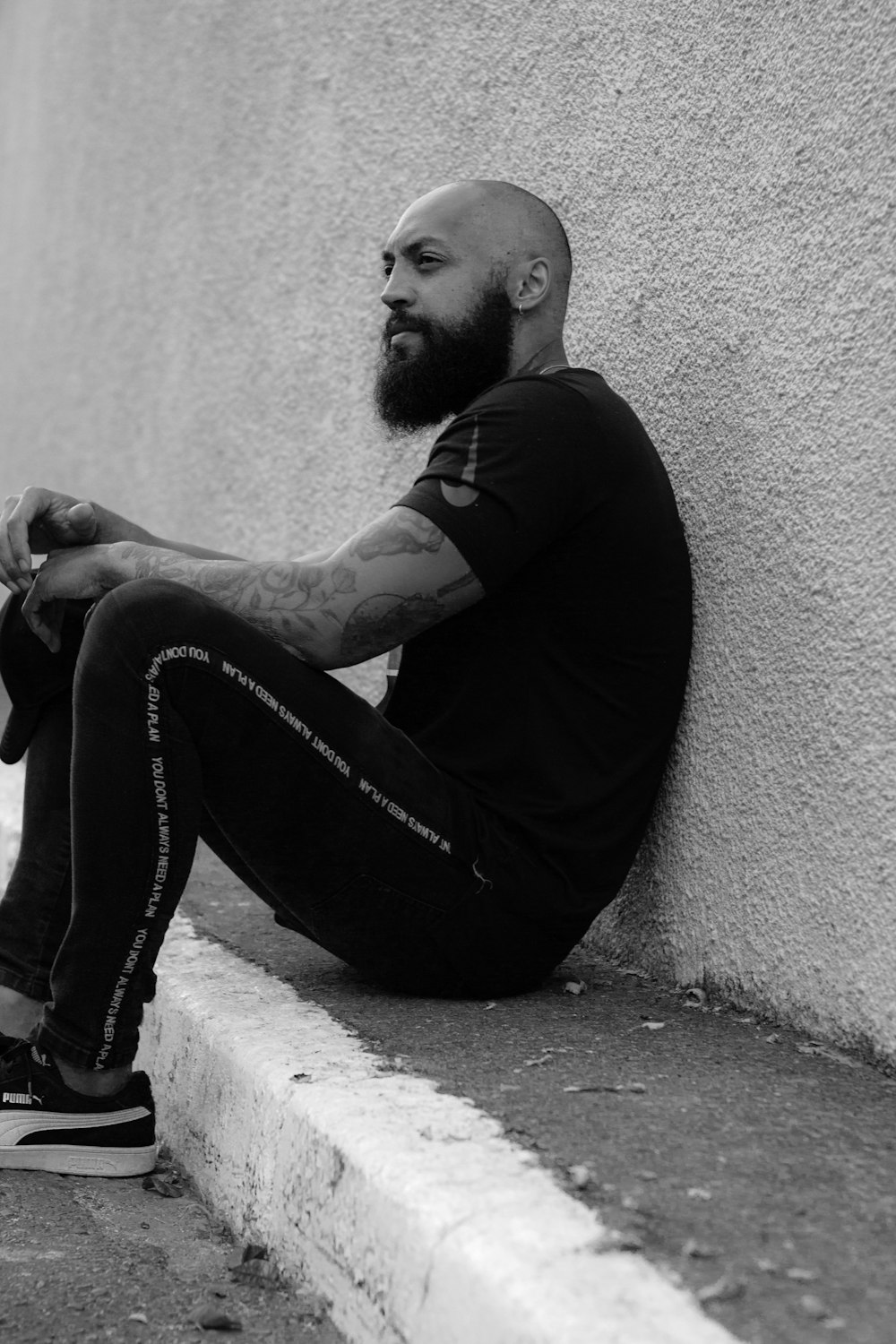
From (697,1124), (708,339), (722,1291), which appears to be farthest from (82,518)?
(722,1291)

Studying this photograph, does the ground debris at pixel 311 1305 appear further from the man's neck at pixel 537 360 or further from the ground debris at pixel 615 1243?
the man's neck at pixel 537 360

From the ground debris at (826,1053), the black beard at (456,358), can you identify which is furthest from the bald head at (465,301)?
the ground debris at (826,1053)

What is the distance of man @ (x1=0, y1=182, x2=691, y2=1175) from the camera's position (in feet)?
6.85

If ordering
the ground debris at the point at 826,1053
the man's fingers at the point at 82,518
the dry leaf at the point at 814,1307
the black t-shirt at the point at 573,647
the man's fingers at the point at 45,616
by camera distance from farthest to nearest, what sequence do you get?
the man's fingers at the point at 82,518 → the man's fingers at the point at 45,616 → the black t-shirt at the point at 573,647 → the ground debris at the point at 826,1053 → the dry leaf at the point at 814,1307

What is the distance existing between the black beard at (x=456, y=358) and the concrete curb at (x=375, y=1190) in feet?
3.66

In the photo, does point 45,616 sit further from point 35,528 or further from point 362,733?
point 362,733

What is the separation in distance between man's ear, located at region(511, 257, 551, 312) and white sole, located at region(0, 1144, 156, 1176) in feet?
5.37

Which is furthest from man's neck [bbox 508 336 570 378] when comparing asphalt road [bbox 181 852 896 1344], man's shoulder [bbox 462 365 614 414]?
asphalt road [bbox 181 852 896 1344]

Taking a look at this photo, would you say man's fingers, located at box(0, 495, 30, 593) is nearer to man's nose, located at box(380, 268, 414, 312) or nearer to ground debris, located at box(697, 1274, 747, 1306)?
man's nose, located at box(380, 268, 414, 312)

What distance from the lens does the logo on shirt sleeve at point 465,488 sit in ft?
7.09

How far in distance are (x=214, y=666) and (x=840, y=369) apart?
1029 mm

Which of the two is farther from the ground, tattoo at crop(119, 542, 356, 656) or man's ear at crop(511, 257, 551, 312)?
man's ear at crop(511, 257, 551, 312)

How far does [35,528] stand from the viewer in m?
2.58

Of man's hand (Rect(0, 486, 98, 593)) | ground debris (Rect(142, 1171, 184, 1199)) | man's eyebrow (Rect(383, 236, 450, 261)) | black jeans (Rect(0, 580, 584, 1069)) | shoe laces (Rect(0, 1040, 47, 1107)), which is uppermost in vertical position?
man's eyebrow (Rect(383, 236, 450, 261))
